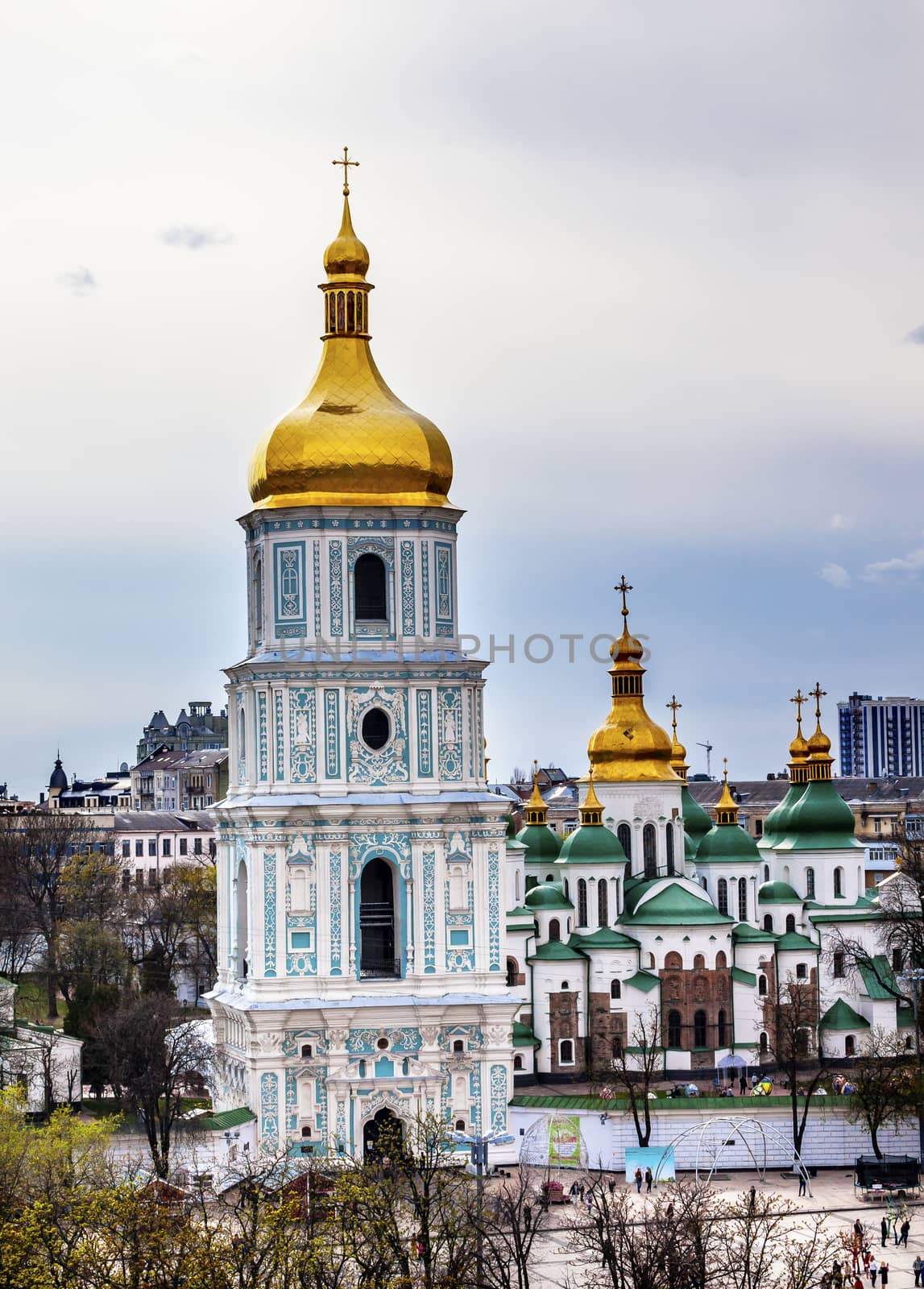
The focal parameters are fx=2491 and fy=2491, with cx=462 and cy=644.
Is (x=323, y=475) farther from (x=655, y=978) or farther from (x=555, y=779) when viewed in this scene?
(x=555, y=779)

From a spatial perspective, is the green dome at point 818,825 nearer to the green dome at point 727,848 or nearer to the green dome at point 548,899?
the green dome at point 727,848

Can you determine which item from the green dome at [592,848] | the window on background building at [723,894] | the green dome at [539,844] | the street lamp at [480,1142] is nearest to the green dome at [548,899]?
the green dome at [592,848]

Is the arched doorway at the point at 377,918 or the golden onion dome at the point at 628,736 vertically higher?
the golden onion dome at the point at 628,736

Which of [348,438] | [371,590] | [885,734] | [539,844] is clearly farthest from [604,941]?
[885,734]

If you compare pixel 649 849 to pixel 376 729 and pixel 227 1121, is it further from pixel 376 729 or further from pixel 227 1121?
pixel 227 1121

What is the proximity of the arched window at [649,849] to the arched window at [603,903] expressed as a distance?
1812 mm

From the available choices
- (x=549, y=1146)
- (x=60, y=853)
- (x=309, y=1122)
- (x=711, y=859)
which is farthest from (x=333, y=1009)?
(x=60, y=853)

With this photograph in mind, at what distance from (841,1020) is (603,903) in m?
5.51

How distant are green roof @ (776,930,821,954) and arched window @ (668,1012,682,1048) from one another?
3503 mm

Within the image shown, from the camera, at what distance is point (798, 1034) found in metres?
47.8

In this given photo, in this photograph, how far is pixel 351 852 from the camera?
38906 mm

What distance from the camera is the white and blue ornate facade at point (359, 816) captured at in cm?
3853

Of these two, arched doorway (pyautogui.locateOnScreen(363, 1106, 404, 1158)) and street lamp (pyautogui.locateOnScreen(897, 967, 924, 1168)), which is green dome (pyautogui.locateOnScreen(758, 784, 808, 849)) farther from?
arched doorway (pyautogui.locateOnScreen(363, 1106, 404, 1158))

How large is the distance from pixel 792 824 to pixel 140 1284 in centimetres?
3301
